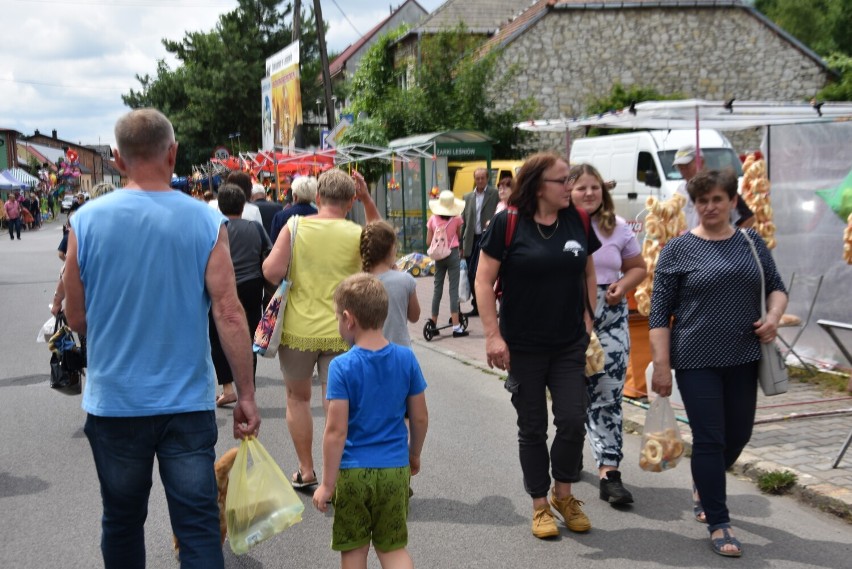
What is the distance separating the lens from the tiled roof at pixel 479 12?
36.7 meters

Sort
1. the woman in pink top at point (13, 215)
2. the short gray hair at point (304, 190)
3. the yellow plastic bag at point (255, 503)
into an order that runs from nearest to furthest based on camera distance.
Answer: the yellow plastic bag at point (255, 503) < the short gray hair at point (304, 190) < the woman in pink top at point (13, 215)

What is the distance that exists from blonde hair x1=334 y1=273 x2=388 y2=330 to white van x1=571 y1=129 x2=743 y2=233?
14.1m

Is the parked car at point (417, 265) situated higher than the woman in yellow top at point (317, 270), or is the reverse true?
the woman in yellow top at point (317, 270)

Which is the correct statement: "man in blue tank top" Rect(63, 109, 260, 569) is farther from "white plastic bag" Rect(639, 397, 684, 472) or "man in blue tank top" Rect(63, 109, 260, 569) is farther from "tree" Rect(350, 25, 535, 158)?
"tree" Rect(350, 25, 535, 158)

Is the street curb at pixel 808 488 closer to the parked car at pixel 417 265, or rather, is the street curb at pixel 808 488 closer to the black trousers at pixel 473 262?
the black trousers at pixel 473 262

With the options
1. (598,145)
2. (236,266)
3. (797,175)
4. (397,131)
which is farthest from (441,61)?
(236,266)

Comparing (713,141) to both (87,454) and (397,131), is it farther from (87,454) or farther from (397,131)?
(87,454)

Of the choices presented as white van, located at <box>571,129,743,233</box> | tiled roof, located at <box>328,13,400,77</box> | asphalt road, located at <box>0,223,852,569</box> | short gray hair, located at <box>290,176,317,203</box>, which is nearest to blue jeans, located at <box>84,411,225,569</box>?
asphalt road, located at <box>0,223,852,569</box>

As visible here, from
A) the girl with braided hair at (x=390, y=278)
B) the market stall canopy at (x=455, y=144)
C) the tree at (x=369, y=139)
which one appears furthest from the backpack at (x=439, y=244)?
the tree at (x=369, y=139)

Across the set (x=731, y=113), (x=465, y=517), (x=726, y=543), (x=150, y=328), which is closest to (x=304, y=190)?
(x=465, y=517)

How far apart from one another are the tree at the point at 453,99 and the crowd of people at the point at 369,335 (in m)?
19.3

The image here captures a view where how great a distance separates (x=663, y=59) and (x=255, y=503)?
2955 cm

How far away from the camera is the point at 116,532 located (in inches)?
124

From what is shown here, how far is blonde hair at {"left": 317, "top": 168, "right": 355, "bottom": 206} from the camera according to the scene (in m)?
5.04
